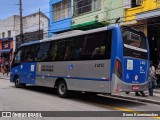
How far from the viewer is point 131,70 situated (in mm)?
12562

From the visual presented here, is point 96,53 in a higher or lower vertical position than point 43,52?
lower

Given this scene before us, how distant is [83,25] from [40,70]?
1052 centimetres

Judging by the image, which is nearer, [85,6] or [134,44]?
[134,44]

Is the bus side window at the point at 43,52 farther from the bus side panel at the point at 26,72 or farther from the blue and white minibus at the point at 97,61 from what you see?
the bus side panel at the point at 26,72

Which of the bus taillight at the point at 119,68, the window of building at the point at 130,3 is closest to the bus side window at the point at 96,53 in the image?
the bus taillight at the point at 119,68

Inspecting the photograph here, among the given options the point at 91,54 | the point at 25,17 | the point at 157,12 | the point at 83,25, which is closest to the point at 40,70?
the point at 91,54

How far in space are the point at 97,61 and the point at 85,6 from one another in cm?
1641

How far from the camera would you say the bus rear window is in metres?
12.4

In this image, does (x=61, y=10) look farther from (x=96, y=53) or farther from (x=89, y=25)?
(x=96, y=53)

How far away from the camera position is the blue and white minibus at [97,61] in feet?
39.6

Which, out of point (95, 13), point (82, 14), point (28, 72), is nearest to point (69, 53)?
point (28, 72)

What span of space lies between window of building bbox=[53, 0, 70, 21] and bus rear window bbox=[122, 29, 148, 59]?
59.3 ft

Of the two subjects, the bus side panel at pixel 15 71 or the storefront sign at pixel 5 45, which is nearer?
the bus side panel at pixel 15 71

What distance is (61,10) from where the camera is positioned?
31.9 meters
